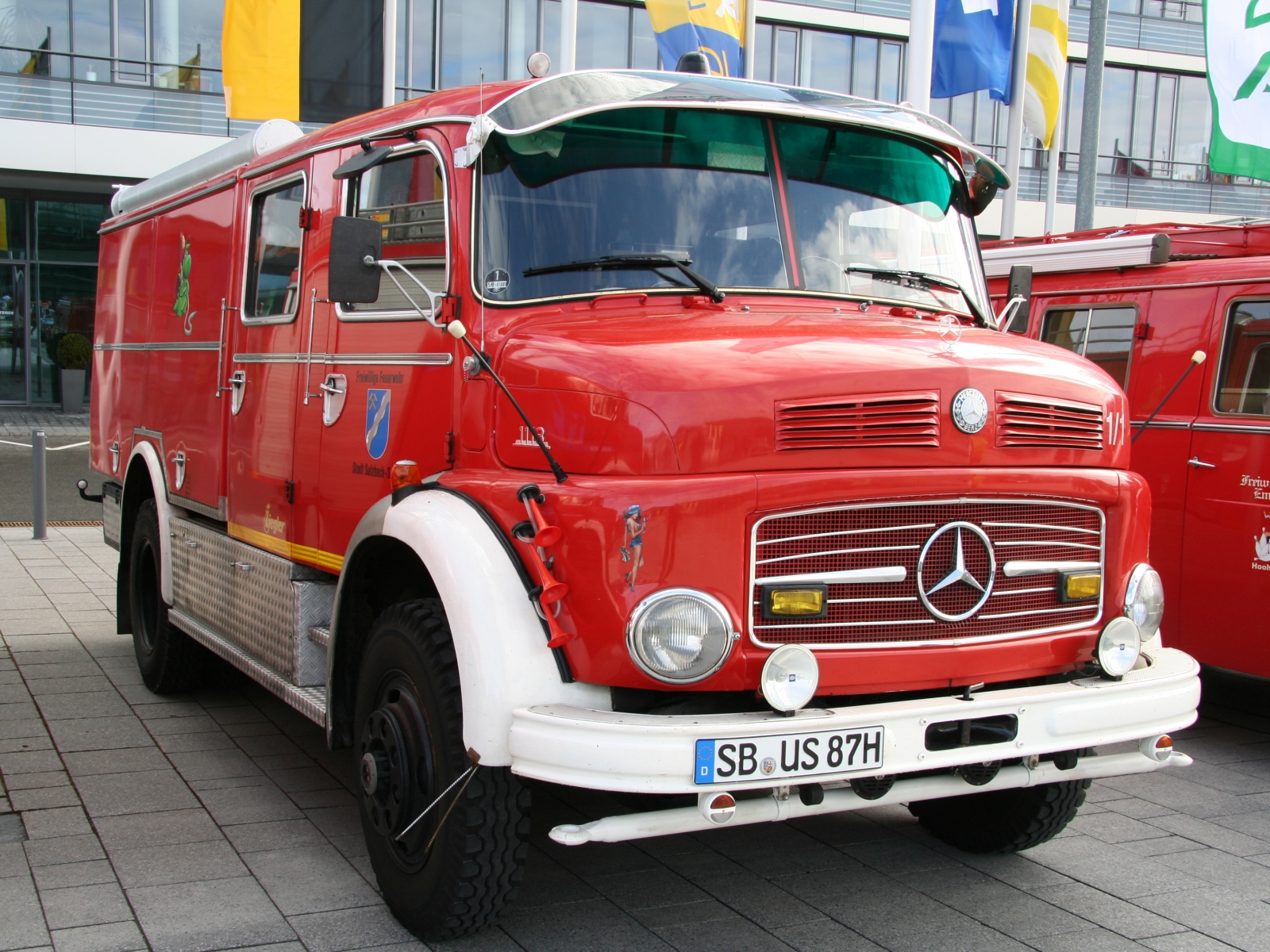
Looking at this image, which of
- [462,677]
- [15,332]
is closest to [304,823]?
[462,677]

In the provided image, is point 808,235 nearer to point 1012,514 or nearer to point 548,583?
point 1012,514

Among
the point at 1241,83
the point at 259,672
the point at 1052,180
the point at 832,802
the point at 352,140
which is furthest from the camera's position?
the point at 1052,180

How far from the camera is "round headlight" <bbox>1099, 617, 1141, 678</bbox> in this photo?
387cm

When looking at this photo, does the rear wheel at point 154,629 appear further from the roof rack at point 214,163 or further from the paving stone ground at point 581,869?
the roof rack at point 214,163

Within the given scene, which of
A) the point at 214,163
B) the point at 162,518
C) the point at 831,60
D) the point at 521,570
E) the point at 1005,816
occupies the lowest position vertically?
→ the point at 1005,816

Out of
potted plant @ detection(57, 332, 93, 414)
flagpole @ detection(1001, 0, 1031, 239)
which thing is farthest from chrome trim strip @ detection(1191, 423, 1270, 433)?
potted plant @ detection(57, 332, 93, 414)

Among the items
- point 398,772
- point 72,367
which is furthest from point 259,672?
point 72,367

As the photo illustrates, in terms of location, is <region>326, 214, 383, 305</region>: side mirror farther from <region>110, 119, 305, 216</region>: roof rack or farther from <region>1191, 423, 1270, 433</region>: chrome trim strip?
<region>1191, 423, 1270, 433</region>: chrome trim strip

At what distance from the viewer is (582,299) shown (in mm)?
4109

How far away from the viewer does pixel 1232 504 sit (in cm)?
627

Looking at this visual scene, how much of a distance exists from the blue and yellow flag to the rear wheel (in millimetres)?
6354

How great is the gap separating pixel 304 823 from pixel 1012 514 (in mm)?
2865

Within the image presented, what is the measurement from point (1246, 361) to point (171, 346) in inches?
213

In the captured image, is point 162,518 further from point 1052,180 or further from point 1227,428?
point 1052,180
